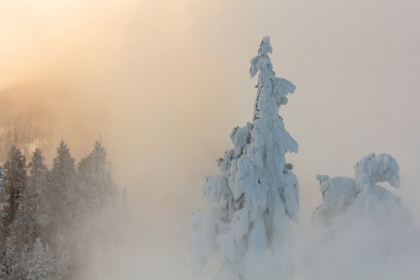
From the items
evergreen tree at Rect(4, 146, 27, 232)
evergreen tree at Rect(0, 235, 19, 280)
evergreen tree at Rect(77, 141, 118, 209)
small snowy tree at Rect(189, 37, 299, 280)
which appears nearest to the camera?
small snowy tree at Rect(189, 37, 299, 280)

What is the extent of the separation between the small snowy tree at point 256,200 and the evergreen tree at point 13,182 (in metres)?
28.3

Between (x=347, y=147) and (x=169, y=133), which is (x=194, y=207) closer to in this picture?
(x=347, y=147)

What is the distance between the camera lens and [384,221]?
72.0 feet

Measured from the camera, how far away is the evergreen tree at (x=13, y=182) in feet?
143

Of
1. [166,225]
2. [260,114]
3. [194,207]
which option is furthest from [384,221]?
[194,207]

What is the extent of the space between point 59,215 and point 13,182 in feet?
16.9

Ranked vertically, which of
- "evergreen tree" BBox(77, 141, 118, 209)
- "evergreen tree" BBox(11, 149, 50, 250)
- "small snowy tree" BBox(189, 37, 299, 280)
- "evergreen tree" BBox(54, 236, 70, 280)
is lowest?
"small snowy tree" BBox(189, 37, 299, 280)

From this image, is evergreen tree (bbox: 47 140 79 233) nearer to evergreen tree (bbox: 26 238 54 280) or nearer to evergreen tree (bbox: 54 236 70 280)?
evergreen tree (bbox: 54 236 70 280)

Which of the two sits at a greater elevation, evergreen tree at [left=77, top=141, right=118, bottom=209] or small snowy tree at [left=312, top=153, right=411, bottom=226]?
evergreen tree at [left=77, top=141, right=118, bottom=209]

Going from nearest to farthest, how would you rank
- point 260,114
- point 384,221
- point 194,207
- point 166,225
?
point 260,114, point 384,221, point 166,225, point 194,207

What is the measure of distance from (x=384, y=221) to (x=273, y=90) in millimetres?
7870

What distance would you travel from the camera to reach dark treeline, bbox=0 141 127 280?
41031 mm

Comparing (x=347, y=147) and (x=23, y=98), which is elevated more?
(x=23, y=98)

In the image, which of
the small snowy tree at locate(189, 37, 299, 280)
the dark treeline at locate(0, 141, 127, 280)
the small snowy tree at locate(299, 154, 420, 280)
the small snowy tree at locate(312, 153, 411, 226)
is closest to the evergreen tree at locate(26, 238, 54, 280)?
the dark treeline at locate(0, 141, 127, 280)
